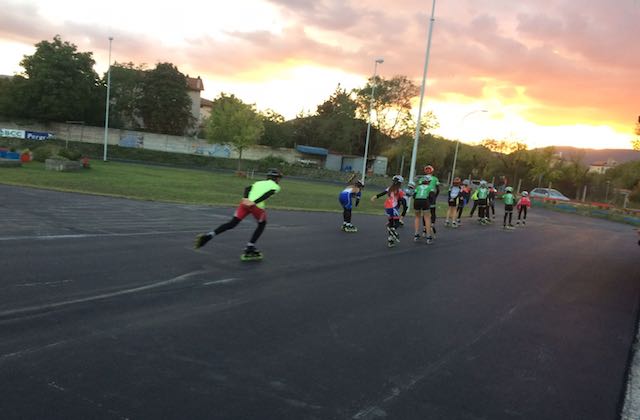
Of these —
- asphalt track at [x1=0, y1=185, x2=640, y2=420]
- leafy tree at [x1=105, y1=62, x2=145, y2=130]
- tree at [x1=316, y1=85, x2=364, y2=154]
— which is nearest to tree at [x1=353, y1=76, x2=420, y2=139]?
tree at [x1=316, y1=85, x2=364, y2=154]

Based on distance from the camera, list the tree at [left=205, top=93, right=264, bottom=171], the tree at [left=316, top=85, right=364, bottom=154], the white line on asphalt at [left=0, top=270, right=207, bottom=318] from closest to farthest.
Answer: the white line on asphalt at [left=0, top=270, right=207, bottom=318] < the tree at [left=205, top=93, right=264, bottom=171] < the tree at [left=316, top=85, right=364, bottom=154]

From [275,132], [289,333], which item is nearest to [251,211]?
[289,333]

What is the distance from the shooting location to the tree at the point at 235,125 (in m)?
46.7

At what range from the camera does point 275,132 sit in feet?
235

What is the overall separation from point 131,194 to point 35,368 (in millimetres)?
16066

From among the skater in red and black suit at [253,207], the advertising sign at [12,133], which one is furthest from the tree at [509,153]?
the skater in red and black suit at [253,207]

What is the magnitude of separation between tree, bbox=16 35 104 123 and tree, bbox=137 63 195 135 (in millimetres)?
7937

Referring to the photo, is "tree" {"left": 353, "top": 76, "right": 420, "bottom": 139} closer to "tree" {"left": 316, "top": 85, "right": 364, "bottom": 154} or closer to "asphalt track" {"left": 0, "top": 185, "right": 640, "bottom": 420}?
"tree" {"left": 316, "top": 85, "right": 364, "bottom": 154}

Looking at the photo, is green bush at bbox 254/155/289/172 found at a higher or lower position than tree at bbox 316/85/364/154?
lower

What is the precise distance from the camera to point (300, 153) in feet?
213

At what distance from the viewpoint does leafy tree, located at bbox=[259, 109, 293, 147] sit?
232 feet

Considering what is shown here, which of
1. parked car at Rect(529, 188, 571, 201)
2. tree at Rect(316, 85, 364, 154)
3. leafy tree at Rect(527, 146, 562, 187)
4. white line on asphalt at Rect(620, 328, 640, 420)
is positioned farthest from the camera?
tree at Rect(316, 85, 364, 154)

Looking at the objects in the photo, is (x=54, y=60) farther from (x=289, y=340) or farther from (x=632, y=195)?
(x=632, y=195)

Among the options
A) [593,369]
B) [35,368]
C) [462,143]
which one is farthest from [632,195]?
[35,368]
